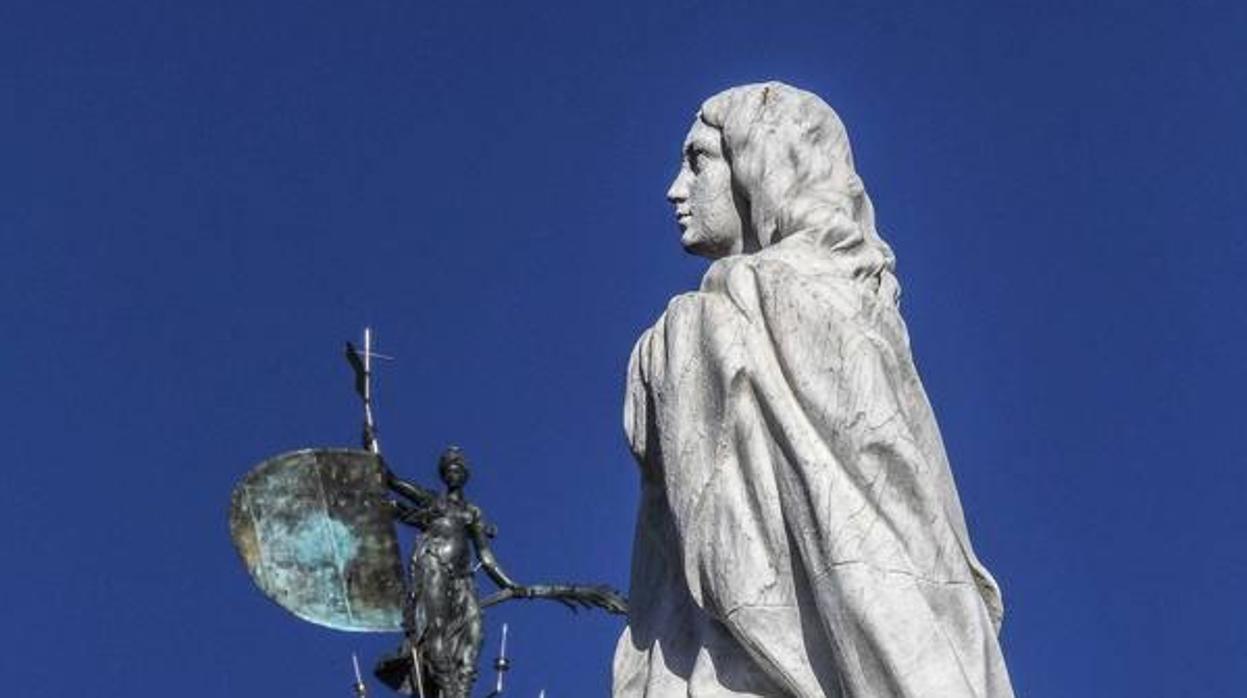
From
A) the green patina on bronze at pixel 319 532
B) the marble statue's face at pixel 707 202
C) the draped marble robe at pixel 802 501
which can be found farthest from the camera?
the green patina on bronze at pixel 319 532

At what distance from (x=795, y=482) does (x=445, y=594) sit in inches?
589

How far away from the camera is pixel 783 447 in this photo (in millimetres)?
11102

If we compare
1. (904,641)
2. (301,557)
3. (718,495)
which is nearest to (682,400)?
(718,495)

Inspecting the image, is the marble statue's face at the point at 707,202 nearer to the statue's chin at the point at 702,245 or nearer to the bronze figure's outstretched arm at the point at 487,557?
the statue's chin at the point at 702,245

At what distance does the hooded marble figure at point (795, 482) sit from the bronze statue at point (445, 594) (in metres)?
13.8

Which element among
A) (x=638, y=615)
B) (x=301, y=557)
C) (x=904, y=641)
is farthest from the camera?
(x=301, y=557)

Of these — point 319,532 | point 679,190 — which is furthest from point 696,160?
point 319,532

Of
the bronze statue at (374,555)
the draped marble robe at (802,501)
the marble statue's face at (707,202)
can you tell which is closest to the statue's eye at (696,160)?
the marble statue's face at (707,202)

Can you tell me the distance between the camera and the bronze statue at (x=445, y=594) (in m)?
25.5

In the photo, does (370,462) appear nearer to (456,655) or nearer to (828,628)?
(456,655)

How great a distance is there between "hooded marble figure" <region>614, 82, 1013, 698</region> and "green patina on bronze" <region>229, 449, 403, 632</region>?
44.0ft

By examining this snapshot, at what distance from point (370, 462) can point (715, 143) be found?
13.8 m

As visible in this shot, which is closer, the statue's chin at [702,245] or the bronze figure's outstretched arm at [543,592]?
the statue's chin at [702,245]

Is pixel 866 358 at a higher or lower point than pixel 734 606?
higher
